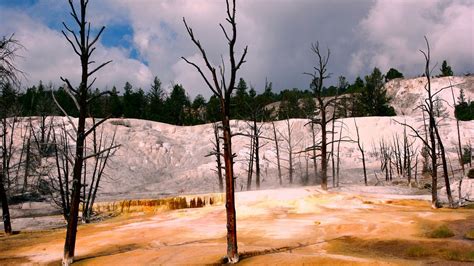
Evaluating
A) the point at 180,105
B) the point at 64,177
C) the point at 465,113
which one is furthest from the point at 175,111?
the point at 465,113

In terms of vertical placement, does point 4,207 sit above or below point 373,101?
below

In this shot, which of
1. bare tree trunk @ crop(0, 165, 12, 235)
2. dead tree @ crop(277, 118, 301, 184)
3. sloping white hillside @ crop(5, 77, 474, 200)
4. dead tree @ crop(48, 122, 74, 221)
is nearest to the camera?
dead tree @ crop(48, 122, 74, 221)

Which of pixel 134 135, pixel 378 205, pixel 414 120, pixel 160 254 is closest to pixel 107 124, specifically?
pixel 134 135

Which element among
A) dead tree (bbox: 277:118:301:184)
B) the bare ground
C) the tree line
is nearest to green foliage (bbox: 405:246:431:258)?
the bare ground

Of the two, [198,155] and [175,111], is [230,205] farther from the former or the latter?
[175,111]

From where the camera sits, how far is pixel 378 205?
25391mm

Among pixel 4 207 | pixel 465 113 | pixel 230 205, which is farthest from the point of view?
pixel 465 113

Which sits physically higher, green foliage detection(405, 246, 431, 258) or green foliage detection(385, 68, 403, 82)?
green foliage detection(385, 68, 403, 82)

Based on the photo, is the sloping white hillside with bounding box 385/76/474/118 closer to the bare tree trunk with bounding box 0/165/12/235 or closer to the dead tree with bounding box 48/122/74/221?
the dead tree with bounding box 48/122/74/221

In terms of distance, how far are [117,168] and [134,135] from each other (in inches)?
439

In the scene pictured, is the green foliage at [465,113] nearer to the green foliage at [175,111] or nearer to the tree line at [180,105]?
the tree line at [180,105]

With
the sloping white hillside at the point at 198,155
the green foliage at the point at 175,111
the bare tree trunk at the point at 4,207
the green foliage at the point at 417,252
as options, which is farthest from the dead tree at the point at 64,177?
the green foliage at the point at 175,111

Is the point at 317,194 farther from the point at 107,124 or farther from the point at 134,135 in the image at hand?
the point at 107,124

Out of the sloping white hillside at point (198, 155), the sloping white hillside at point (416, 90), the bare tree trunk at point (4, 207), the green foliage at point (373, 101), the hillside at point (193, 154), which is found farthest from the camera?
the sloping white hillside at point (416, 90)
